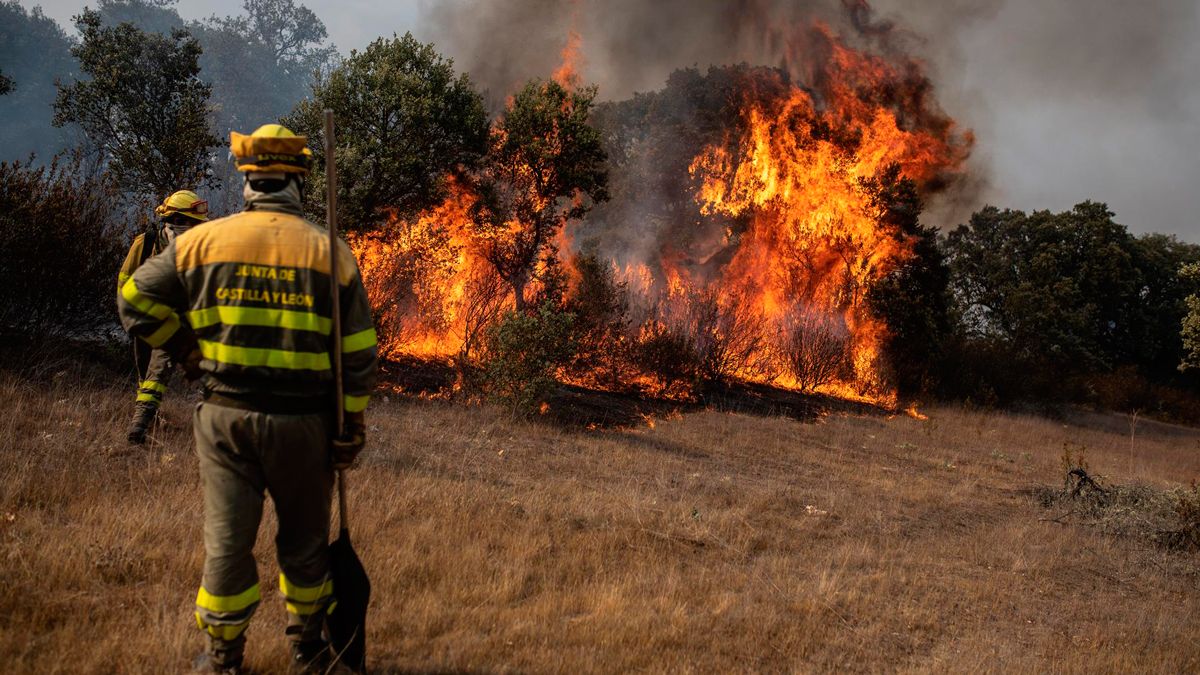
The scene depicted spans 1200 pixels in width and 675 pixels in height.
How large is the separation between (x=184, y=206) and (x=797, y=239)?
16.9 meters

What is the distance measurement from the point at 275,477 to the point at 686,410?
11.5 meters

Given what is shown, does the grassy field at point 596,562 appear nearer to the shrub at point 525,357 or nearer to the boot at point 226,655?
the boot at point 226,655

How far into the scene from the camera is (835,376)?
18703 millimetres

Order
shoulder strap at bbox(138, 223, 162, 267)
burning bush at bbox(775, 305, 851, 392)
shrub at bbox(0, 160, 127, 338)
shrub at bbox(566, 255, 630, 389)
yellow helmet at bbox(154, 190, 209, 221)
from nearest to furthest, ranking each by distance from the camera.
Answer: yellow helmet at bbox(154, 190, 209, 221)
shoulder strap at bbox(138, 223, 162, 267)
shrub at bbox(0, 160, 127, 338)
shrub at bbox(566, 255, 630, 389)
burning bush at bbox(775, 305, 851, 392)

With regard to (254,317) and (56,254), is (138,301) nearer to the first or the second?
(254,317)

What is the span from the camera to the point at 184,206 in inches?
236

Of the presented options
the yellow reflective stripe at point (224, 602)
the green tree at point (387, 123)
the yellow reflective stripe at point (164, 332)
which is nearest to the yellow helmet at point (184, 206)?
the yellow reflective stripe at point (164, 332)

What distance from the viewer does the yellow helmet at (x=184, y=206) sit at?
5918mm

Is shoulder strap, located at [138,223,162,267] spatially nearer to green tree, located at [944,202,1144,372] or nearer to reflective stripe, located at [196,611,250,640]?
reflective stripe, located at [196,611,250,640]

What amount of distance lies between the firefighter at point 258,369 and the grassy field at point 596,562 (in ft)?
1.84

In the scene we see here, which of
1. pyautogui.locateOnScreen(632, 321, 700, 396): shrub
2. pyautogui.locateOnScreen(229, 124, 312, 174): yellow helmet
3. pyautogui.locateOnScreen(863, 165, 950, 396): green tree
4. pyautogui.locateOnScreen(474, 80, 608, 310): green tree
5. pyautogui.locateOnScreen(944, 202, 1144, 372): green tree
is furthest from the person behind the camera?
pyautogui.locateOnScreen(944, 202, 1144, 372): green tree

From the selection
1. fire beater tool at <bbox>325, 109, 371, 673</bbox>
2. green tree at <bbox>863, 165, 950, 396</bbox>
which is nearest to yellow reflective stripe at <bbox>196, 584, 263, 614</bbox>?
fire beater tool at <bbox>325, 109, 371, 673</bbox>

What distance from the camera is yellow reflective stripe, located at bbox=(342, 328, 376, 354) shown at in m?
2.84

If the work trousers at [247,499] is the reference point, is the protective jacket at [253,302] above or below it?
above
